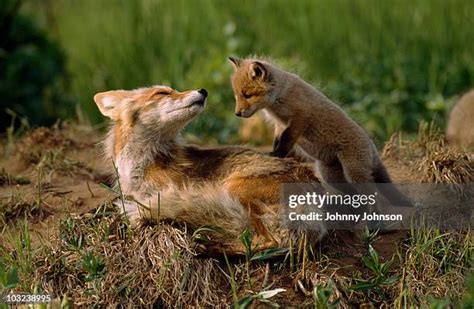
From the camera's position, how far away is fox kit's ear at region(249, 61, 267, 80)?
5.72 m

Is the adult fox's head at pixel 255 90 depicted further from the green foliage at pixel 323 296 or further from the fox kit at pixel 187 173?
the green foliage at pixel 323 296

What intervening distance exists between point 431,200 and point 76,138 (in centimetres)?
356

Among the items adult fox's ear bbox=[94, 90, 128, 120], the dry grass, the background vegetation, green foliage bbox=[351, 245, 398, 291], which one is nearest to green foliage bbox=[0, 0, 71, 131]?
the background vegetation

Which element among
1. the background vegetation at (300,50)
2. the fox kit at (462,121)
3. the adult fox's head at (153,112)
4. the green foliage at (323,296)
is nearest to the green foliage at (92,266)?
the adult fox's head at (153,112)

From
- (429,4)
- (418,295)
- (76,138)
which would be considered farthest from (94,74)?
(418,295)

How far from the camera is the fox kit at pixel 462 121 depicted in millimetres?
7984

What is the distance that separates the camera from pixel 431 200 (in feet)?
18.5

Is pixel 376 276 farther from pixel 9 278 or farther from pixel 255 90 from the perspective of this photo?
pixel 9 278

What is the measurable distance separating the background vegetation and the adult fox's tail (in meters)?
4.60

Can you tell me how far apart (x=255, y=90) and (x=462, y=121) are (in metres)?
3.32

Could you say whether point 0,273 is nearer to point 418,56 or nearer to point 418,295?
point 418,295

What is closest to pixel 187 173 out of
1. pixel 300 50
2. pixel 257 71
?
pixel 257 71

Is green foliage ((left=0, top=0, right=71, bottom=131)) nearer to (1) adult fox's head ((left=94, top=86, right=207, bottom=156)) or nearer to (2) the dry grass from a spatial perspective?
(1) adult fox's head ((left=94, top=86, right=207, bottom=156))

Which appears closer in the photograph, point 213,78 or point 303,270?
point 303,270
